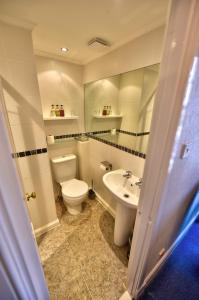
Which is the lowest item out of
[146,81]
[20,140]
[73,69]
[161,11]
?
[20,140]

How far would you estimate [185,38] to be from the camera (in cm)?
51

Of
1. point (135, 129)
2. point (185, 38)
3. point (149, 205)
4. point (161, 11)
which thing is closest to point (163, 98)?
point (185, 38)

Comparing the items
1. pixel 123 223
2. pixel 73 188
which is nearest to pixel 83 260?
pixel 123 223

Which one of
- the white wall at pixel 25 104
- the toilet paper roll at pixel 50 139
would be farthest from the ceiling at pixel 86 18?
the toilet paper roll at pixel 50 139

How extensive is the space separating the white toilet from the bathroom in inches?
0.6

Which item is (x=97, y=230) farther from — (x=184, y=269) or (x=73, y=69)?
(x=73, y=69)

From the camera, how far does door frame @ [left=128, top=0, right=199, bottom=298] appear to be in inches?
19.9

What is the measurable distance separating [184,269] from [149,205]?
118 cm

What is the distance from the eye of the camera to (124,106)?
1.67m

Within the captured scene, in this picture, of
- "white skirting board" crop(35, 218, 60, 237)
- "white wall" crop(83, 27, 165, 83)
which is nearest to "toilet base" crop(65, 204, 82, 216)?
"white skirting board" crop(35, 218, 60, 237)

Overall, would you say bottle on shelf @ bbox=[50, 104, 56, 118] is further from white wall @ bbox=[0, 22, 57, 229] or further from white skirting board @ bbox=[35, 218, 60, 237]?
white skirting board @ bbox=[35, 218, 60, 237]

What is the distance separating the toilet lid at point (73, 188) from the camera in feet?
5.84

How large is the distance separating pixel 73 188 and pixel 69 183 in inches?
5.5

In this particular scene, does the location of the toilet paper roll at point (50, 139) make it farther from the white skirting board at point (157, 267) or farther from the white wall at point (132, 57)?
the white skirting board at point (157, 267)
